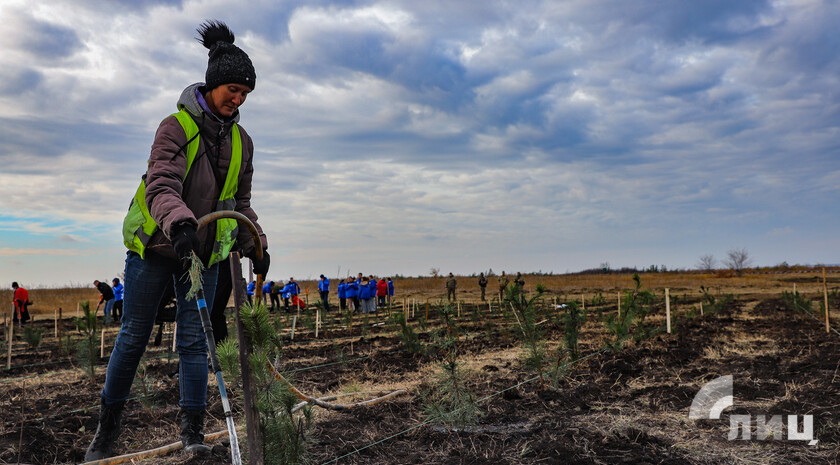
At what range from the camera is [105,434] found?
2719 mm

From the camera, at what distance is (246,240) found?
2664 millimetres

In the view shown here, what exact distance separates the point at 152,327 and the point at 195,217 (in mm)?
636

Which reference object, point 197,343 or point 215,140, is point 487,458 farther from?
point 215,140

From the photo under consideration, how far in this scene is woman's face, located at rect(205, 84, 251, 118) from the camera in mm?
2391

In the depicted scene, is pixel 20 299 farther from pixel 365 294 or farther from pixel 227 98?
pixel 227 98

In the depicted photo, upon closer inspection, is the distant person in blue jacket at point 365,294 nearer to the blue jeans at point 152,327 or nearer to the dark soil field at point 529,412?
the dark soil field at point 529,412

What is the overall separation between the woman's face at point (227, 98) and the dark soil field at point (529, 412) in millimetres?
1175

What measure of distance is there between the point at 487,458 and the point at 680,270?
70282 mm

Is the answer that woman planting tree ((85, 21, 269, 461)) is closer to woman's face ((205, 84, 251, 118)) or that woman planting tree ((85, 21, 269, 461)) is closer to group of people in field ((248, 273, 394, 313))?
woman's face ((205, 84, 251, 118))

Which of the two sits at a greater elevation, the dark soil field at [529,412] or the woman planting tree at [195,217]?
the woman planting tree at [195,217]

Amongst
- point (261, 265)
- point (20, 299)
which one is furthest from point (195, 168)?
point (20, 299)

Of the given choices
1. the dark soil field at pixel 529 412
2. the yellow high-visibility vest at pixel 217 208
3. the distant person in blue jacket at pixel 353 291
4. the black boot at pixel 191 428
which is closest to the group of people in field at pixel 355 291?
the distant person in blue jacket at pixel 353 291

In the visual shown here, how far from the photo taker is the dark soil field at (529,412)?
2.71 meters

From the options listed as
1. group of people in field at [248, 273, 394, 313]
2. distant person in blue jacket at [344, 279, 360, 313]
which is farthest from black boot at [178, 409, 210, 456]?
distant person in blue jacket at [344, 279, 360, 313]
